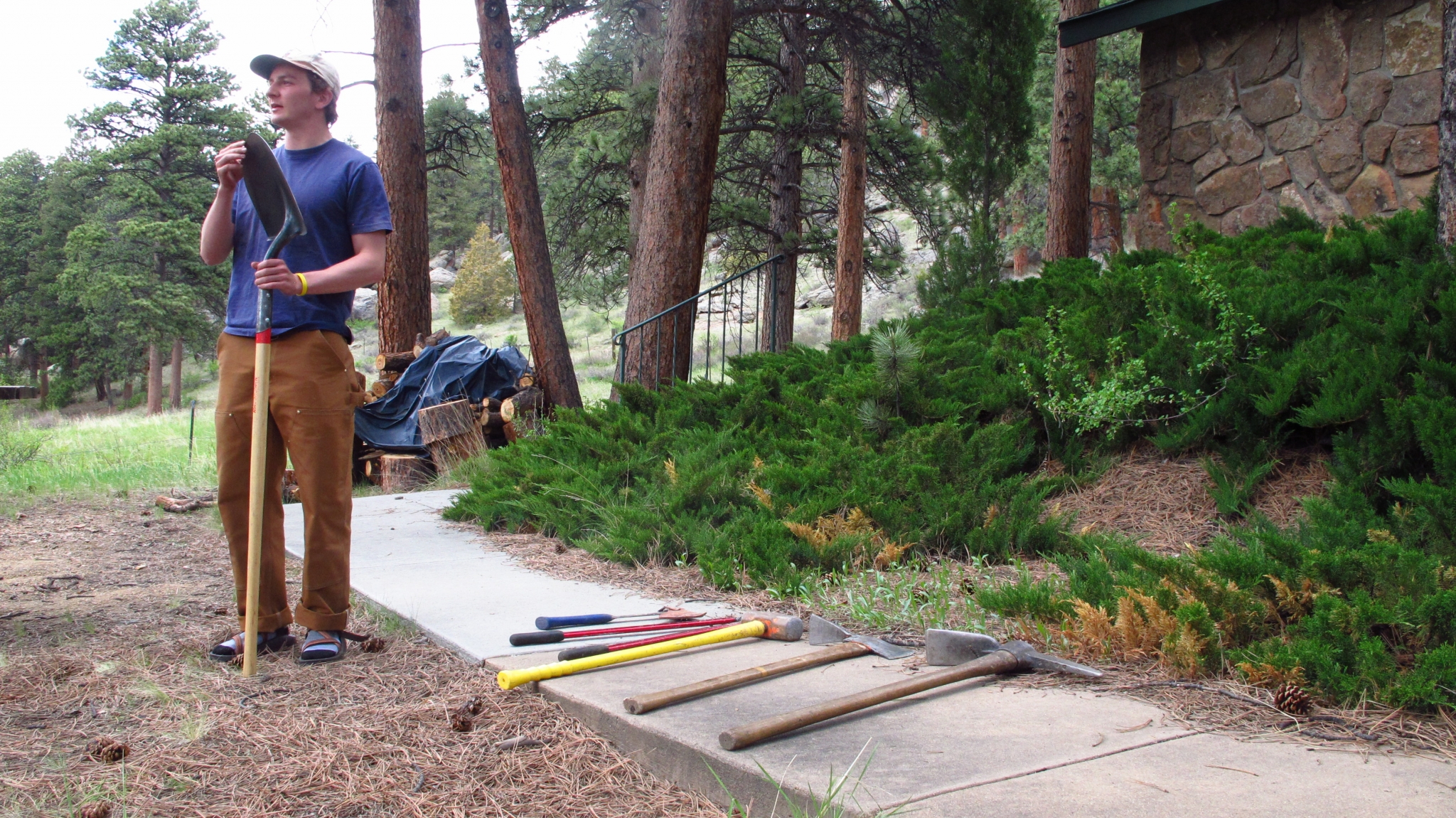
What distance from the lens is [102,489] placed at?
27.7ft

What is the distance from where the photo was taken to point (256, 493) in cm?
296

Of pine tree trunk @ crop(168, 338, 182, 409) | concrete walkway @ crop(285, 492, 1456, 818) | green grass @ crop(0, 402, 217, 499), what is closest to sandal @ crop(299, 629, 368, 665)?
concrete walkway @ crop(285, 492, 1456, 818)

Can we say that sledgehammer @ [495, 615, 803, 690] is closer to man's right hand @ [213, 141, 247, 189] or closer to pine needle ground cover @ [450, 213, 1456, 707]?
pine needle ground cover @ [450, 213, 1456, 707]

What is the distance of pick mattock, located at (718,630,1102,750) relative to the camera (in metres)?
2.13

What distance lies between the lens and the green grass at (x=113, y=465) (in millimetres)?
8633

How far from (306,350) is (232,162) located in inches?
23.9

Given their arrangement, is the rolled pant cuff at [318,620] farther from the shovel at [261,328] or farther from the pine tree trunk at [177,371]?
the pine tree trunk at [177,371]

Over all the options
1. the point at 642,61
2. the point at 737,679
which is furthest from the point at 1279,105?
the point at 642,61

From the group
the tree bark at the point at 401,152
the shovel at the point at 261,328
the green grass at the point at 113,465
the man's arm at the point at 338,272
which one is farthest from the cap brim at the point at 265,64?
the tree bark at the point at 401,152

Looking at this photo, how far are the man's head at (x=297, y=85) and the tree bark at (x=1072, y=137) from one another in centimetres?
785

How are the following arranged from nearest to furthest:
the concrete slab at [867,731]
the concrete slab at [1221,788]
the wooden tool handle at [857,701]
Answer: the concrete slab at [1221,788], the concrete slab at [867,731], the wooden tool handle at [857,701]

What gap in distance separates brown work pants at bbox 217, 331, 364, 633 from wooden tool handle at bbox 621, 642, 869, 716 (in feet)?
4.31

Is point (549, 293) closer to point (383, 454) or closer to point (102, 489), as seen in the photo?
point (383, 454)

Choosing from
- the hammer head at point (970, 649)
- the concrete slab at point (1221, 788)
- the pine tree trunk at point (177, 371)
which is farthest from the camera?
the pine tree trunk at point (177, 371)
